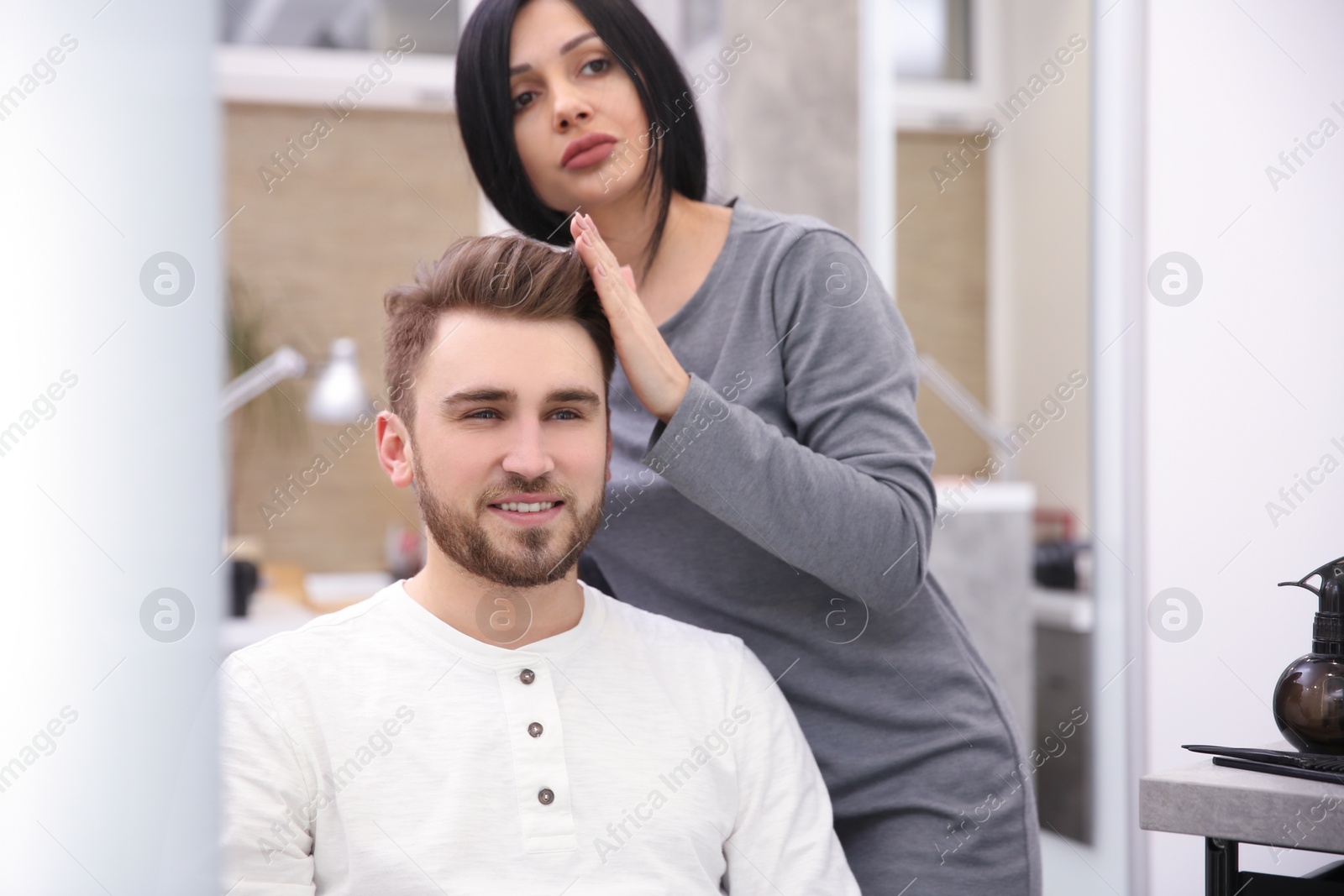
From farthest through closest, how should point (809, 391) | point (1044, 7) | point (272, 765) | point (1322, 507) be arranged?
point (1044, 7) → point (1322, 507) → point (809, 391) → point (272, 765)

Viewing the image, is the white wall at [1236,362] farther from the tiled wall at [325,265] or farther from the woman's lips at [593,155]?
the tiled wall at [325,265]

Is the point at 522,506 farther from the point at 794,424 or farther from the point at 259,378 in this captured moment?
the point at 259,378

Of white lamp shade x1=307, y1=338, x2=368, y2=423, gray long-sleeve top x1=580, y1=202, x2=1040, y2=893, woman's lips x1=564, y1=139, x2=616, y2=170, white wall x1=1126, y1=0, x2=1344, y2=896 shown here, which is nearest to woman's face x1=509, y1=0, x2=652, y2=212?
woman's lips x1=564, y1=139, x2=616, y2=170

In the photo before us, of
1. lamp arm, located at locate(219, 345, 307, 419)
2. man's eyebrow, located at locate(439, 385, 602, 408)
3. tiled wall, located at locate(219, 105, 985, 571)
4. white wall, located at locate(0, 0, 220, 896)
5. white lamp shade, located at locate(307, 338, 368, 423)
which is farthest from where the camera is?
tiled wall, located at locate(219, 105, 985, 571)

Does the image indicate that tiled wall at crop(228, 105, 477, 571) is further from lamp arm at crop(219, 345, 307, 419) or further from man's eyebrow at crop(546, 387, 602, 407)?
man's eyebrow at crop(546, 387, 602, 407)

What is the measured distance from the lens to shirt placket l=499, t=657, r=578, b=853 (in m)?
1.10

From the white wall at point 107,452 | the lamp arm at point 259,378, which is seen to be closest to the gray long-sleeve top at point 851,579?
the white wall at point 107,452

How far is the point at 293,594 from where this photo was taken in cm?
406

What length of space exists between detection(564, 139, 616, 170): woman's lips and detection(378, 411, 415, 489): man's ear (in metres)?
0.32

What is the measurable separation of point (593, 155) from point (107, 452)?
757mm

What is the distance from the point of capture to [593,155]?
1.24 metres

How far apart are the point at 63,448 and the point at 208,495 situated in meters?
0.08

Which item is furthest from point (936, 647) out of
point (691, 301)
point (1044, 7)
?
point (1044, 7)

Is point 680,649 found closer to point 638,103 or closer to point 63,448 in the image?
point 638,103
